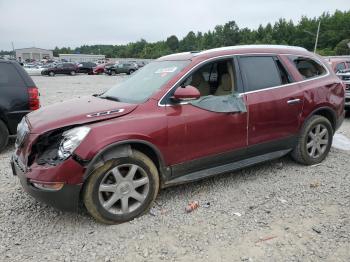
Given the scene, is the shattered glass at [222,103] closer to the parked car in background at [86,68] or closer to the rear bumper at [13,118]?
the rear bumper at [13,118]

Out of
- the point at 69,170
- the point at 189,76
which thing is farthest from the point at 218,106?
the point at 69,170

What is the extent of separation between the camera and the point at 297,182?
15.2 feet

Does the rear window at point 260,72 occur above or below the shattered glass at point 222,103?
above

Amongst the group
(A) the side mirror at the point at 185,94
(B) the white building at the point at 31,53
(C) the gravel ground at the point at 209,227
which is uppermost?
(B) the white building at the point at 31,53

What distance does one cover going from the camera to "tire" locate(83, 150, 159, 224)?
343 centimetres

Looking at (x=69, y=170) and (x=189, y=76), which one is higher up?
(x=189, y=76)

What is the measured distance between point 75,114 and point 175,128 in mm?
1093

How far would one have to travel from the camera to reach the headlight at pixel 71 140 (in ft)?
10.9

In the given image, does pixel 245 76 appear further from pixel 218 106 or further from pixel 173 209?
pixel 173 209

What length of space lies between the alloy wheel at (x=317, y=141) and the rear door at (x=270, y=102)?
403 millimetres

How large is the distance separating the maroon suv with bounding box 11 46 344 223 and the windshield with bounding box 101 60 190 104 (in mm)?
21

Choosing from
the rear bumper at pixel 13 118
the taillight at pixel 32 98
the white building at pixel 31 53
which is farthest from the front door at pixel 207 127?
the white building at pixel 31 53

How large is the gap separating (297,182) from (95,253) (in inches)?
112

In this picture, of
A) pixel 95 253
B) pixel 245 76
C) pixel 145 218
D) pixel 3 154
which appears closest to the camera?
pixel 95 253
